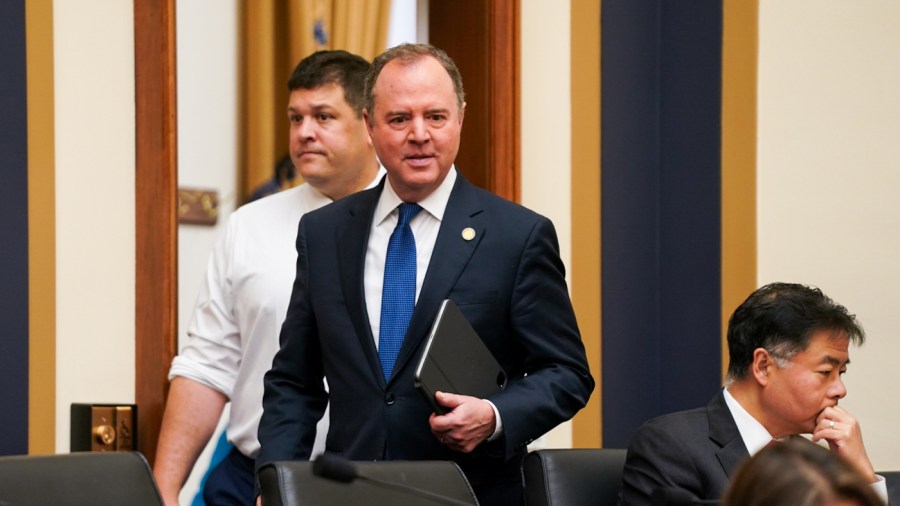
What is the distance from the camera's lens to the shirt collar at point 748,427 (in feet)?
10.0

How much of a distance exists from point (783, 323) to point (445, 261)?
813 mm

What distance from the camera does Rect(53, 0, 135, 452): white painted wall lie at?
3684mm

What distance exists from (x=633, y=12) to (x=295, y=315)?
8.22 feet

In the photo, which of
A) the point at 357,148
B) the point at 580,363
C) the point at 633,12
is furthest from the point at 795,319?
the point at 633,12

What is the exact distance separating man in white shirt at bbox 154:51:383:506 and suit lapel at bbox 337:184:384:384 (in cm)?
66

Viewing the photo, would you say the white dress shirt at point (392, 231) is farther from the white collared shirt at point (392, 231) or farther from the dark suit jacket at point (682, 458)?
the dark suit jacket at point (682, 458)

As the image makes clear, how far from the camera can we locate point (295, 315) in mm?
3068

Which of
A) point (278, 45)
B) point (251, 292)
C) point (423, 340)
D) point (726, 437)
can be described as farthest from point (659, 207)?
point (423, 340)

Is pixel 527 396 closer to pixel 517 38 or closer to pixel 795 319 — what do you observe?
pixel 795 319

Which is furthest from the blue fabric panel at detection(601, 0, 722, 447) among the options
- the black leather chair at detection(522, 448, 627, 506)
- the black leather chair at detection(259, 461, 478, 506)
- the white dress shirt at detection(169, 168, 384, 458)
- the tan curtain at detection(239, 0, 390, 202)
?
the black leather chair at detection(259, 461, 478, 506)

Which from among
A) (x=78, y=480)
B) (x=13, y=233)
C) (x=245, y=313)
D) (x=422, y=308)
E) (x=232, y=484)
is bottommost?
(x=232, y=484)

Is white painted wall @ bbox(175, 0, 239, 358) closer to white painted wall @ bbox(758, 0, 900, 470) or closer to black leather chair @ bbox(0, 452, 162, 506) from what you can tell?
white painted wall @ bbox(758, 0, 900, 470)

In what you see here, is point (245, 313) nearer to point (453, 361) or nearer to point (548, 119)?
A: point (453, 361)

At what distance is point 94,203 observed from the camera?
376 centimetres
